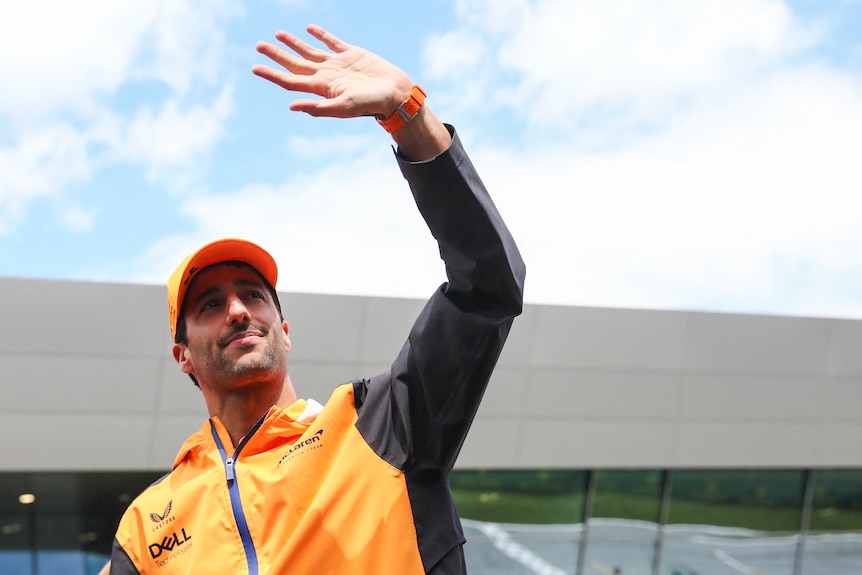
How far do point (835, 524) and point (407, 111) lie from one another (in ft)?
46.1

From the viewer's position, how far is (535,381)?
1062 centimetres

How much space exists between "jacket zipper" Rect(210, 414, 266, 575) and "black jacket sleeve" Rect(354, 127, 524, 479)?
0.32 meters

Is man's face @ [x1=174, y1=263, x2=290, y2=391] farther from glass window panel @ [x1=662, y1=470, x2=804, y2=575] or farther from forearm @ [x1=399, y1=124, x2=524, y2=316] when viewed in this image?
glass window panel @ [x1=662, y1=470, x2=804, y2=575]

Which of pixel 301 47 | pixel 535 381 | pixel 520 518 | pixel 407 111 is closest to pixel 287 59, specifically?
pixel 301 47

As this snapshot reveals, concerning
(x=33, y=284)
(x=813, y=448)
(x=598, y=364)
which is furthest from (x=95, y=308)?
(x=813, y=448)

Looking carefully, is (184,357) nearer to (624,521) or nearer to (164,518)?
(164,518)

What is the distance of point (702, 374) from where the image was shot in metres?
11.4

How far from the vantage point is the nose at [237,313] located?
233cm

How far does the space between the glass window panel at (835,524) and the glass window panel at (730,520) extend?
42cm

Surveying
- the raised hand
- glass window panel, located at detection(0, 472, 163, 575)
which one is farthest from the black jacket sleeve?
glass window panel, located at detection(0, 472, 163, 575)

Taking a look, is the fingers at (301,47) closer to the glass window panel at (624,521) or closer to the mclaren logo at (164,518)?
the mclaren logo at (164,518)

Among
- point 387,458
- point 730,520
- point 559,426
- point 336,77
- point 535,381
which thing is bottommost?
point 387,458

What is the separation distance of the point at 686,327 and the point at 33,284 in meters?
6.90

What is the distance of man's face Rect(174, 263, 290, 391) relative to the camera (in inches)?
90.7
